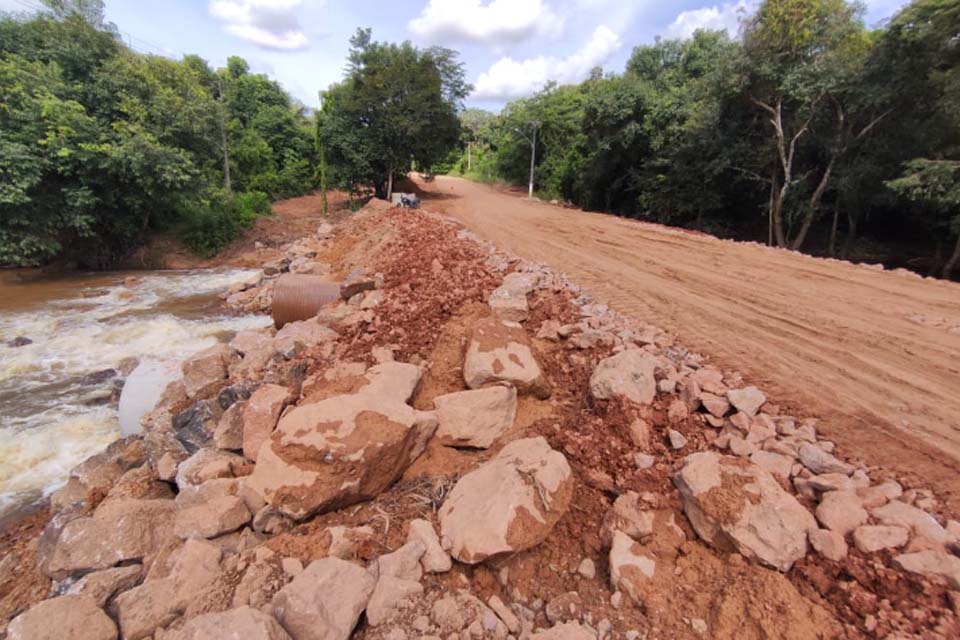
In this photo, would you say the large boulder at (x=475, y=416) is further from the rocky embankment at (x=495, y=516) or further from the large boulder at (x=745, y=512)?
the large boulder at (x=745, y=512)

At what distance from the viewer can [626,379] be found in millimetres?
3543

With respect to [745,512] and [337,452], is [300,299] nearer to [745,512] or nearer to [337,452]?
[337,452]

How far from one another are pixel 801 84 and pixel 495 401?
13.7 metres

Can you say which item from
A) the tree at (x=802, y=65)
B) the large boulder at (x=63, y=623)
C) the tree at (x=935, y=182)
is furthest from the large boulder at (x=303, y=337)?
the tree at (x=802, y=65)

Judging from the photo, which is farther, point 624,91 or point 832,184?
point 624,91

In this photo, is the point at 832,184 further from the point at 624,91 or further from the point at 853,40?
the point at 624,91

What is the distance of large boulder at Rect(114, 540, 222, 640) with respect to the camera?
233cm

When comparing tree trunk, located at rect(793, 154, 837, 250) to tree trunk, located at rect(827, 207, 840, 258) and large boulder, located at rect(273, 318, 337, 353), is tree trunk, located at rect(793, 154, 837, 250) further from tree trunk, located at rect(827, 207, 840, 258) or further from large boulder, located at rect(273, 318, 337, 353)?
large boulder, located at rect(273, 318, 337, 353)

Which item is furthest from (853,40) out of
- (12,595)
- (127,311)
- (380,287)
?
(127,311)

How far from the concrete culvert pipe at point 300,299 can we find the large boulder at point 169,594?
17.8 feet

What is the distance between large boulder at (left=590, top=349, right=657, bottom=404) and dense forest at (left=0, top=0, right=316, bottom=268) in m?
16.3

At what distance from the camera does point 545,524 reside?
2.57 m

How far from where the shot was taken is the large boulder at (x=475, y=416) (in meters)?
3.47

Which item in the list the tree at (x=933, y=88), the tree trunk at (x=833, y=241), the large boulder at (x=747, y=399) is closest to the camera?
the large boulder at (x=747, y=399)
